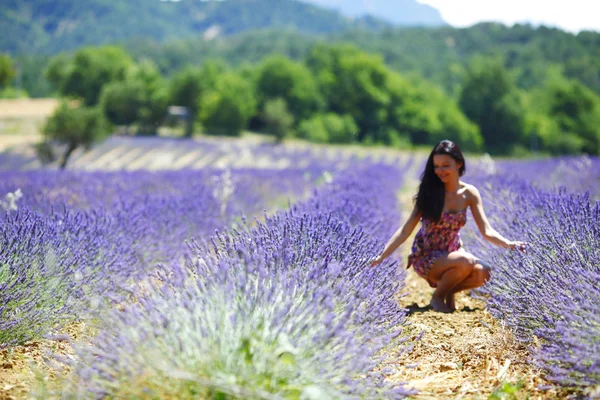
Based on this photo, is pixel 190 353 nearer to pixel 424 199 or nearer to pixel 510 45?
pixel 424 199

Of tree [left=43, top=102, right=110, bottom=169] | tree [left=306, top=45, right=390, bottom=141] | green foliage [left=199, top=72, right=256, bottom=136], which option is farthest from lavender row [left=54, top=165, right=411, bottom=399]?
tree [left=306, top=45, right=390, bottom=141]

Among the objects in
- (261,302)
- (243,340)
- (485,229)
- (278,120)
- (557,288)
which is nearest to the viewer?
(243,340)

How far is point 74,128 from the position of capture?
16.8 metres

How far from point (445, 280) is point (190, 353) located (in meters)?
2.02

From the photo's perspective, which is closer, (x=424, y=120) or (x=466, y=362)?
(x=466, y=362)

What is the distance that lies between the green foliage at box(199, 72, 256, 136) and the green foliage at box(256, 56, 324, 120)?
525 centimetres

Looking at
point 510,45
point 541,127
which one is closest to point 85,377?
point 541,127

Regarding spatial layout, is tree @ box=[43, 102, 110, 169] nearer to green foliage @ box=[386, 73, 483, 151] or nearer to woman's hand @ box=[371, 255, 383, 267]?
woman's hand @ box=[371, 255, 383, 267]

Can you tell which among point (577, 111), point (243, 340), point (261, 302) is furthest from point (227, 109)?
point (243, 340)

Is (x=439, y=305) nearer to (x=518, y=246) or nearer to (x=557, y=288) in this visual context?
(x=518, y=246)

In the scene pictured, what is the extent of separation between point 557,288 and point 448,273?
965 mm

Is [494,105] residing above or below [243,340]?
above

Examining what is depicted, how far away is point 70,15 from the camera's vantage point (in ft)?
577

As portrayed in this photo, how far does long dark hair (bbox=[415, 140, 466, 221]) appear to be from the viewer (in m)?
3.27
